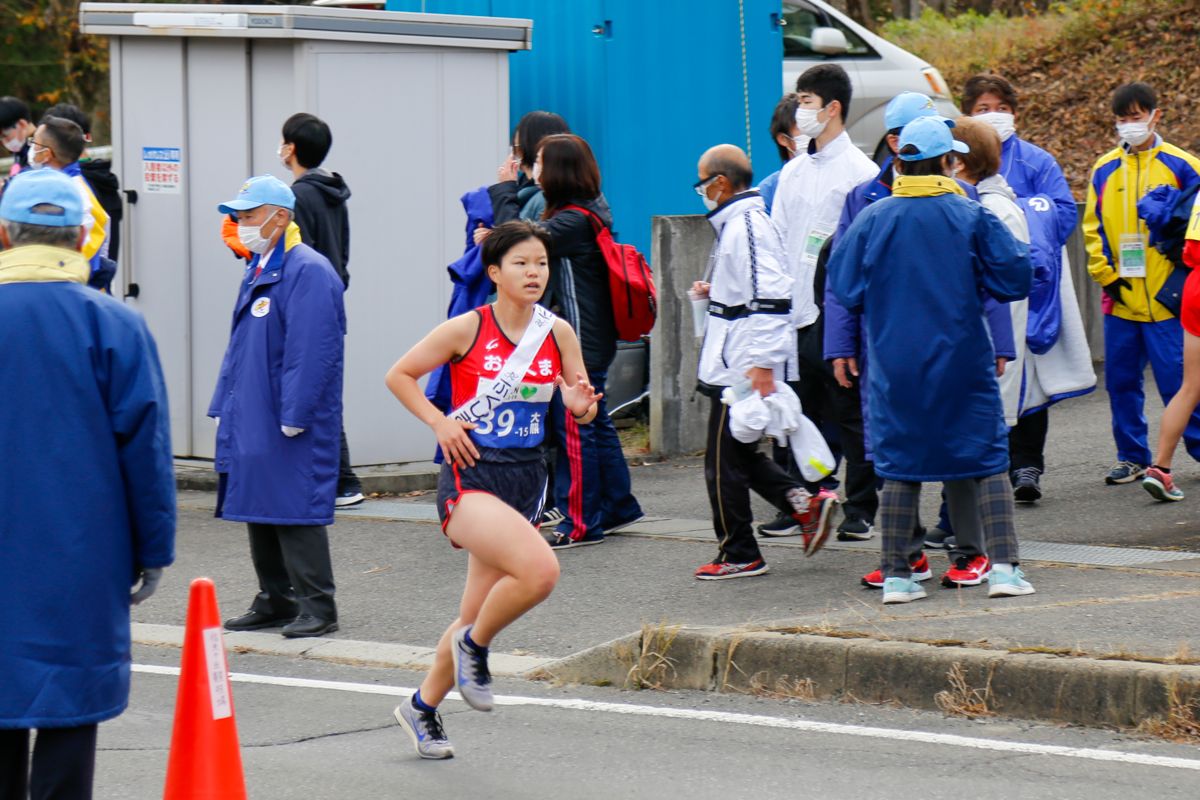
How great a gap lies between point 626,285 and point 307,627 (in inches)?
95.6

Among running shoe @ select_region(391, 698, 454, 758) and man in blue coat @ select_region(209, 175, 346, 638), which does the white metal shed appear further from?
running shoe @ select_region(391, 698, 454, 758)

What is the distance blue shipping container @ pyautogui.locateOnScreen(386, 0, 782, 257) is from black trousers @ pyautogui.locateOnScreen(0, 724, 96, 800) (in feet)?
27.6

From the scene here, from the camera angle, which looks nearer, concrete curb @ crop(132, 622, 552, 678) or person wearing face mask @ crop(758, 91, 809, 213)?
concrete curb @ crop(132, 622, 552, 678)

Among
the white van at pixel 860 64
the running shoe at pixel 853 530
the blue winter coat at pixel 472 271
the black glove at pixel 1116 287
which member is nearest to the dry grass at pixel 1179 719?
the running shoe at pixel 853 530

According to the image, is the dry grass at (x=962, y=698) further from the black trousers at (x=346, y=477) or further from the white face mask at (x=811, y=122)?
the black trousers at (x=346, y=477)

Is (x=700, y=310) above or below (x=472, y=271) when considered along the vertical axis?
below

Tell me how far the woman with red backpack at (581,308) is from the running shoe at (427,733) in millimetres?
2973

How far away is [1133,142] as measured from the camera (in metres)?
9.45

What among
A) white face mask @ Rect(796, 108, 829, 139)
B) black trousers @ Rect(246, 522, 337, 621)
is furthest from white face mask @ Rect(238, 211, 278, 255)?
white face mask @ Rect(796, 108, 829, 139)

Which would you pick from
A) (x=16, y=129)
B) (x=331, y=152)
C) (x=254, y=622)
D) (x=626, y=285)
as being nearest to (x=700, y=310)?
(x=626, y=285)

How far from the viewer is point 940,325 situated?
6.95 m

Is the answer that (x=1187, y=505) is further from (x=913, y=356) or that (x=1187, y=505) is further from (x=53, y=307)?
(x=53, y=307)

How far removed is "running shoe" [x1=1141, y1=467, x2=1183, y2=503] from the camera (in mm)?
9062

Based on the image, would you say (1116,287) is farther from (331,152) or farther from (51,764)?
(51,764)
